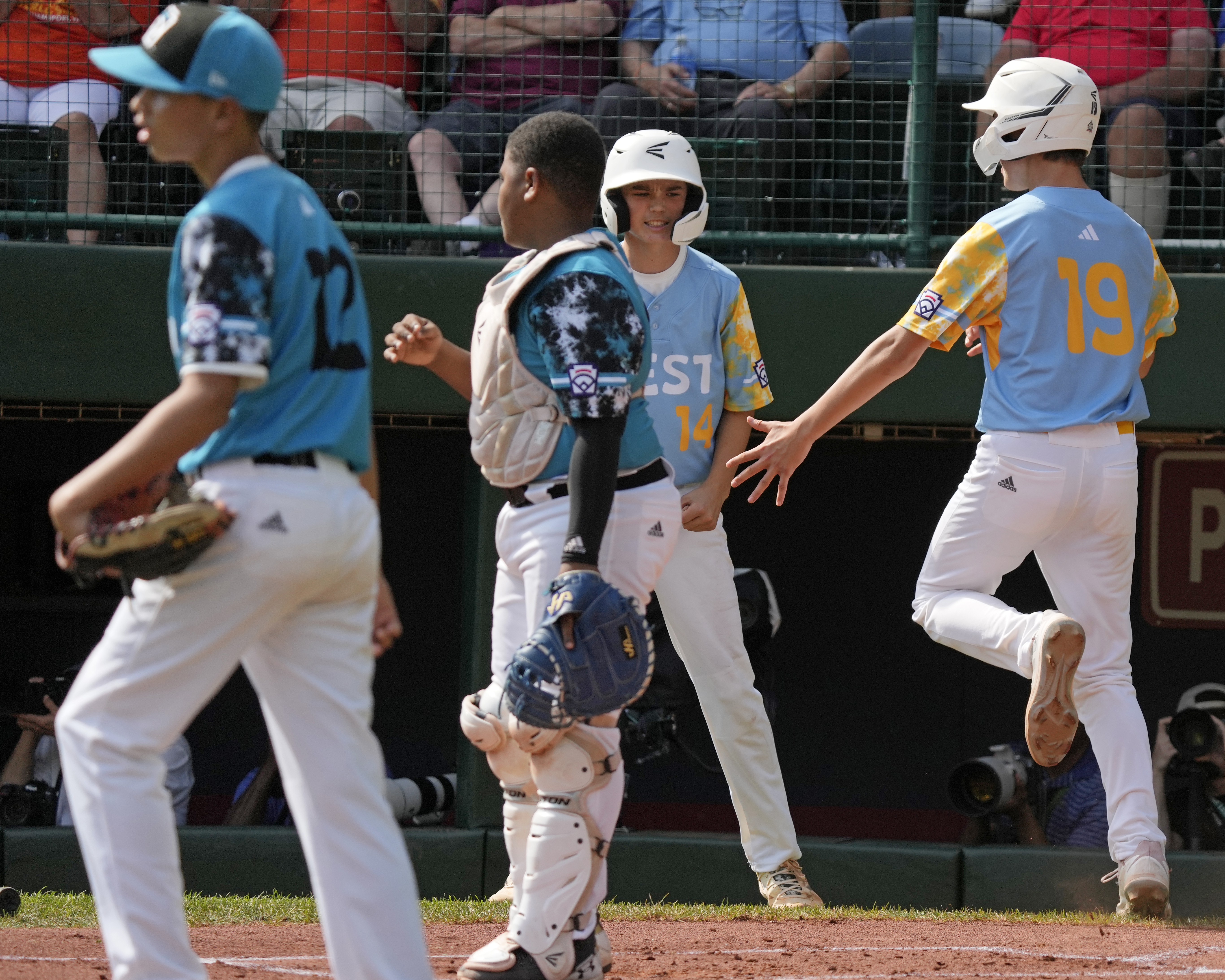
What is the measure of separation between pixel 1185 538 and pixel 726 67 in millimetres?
3306

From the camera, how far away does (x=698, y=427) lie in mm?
5027

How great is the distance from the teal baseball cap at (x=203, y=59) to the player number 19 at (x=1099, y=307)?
8.33 feet

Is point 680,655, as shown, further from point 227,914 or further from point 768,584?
point 768,584

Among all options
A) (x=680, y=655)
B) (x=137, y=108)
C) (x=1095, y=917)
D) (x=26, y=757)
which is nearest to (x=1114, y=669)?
(x=1095, y=917)

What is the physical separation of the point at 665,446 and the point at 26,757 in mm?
3956

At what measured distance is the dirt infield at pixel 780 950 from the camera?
364 centimetres

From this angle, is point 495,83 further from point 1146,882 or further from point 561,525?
point 1146,882

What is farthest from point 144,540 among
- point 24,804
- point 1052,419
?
point 24,804

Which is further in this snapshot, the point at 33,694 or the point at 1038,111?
the point at 33,694

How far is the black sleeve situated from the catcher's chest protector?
157mm

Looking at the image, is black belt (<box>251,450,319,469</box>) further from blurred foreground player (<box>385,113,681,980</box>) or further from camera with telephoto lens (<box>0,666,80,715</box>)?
camera with telephoto lens (<box>0,666,80,715</box>)

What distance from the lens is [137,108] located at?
2.62 metres

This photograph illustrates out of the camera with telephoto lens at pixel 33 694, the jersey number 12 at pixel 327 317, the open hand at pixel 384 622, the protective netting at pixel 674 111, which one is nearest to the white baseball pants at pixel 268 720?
the jersey number 12 at pixel 327 317

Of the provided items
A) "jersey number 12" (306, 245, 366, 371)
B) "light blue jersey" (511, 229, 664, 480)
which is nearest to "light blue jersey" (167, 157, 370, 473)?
"jersey number 12" (306, 245, 366, 371)
